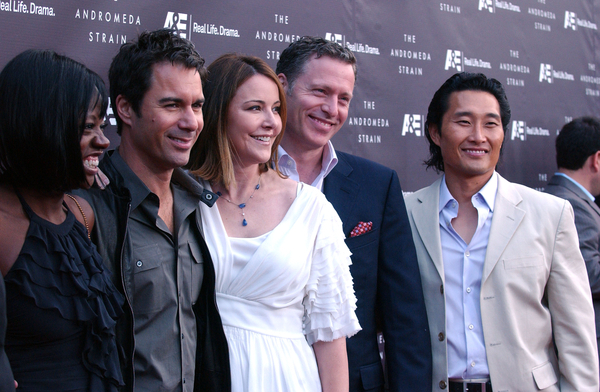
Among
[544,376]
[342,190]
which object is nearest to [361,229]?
[342,190]

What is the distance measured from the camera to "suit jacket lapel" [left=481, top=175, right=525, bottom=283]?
2.27 m

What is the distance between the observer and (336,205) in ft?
7.32

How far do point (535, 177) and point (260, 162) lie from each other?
2.98 metres

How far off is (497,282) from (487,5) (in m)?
2.49

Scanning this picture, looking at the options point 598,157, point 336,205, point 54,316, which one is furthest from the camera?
point 598,157

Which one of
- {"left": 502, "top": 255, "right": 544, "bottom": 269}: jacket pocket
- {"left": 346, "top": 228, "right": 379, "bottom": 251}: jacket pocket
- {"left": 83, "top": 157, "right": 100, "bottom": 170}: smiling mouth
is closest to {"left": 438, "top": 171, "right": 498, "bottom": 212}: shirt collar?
{"left": 502, "top": 255, "right": 544, "bottom": 269}: jacket pocket

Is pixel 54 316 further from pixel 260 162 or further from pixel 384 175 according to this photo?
pixel 384 175

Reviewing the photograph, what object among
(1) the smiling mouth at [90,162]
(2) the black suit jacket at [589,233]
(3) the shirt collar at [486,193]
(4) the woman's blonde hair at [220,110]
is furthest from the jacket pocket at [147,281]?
(2) the black suit jacket at [589,233]

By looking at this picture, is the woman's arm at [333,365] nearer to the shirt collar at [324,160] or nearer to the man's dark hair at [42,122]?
the shirt collar at [324,160]

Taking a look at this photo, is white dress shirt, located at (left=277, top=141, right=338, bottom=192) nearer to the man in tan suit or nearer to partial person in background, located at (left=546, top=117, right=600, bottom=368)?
the man in tan suit

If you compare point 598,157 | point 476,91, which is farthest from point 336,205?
point 598,157

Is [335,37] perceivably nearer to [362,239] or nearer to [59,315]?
[362,239]

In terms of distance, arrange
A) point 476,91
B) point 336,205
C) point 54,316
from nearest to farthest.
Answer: point 54,316 → point 336,205 → point 476,91

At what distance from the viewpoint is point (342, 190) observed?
227 cm
